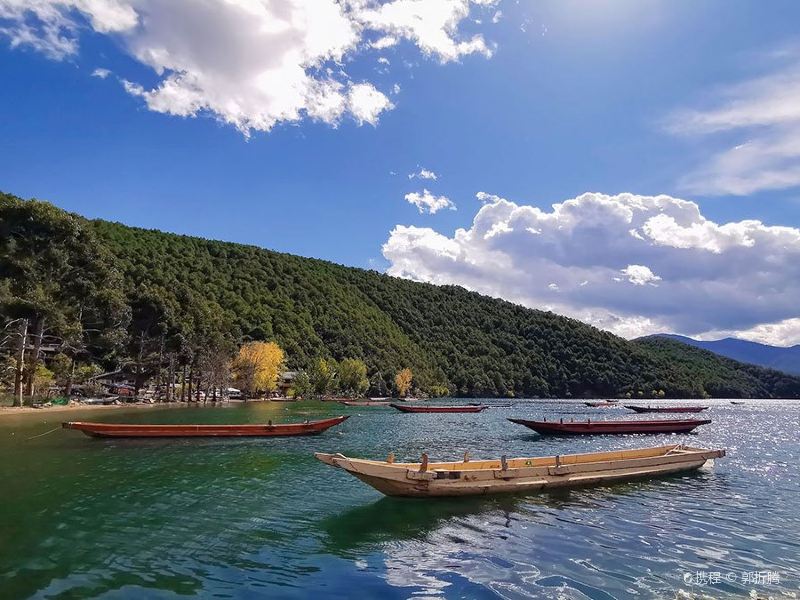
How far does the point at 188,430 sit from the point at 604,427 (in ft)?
119

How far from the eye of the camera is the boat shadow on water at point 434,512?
1470cm

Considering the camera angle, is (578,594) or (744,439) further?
(744,439)

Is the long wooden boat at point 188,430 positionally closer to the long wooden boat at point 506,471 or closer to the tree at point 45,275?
the long wooden boat at point 506,471

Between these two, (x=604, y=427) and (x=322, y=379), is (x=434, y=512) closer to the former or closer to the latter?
(x=604, y=427)

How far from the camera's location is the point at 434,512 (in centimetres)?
1742

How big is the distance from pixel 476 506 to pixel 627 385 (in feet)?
646

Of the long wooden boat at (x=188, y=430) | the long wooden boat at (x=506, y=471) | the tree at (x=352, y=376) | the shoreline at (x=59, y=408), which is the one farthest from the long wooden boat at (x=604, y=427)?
the tree at (x=352, y=376)

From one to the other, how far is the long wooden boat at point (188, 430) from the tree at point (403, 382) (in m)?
117

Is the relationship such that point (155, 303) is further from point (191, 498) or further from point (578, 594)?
point (578, 594)

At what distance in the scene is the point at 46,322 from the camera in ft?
182

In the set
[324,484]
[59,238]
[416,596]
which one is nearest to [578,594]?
[416,596]

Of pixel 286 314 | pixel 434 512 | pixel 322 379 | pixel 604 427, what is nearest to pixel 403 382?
pixel 322 379

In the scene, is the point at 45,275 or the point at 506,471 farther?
the point at 45,275

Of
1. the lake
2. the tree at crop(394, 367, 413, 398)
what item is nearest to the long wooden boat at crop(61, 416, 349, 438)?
the lake
